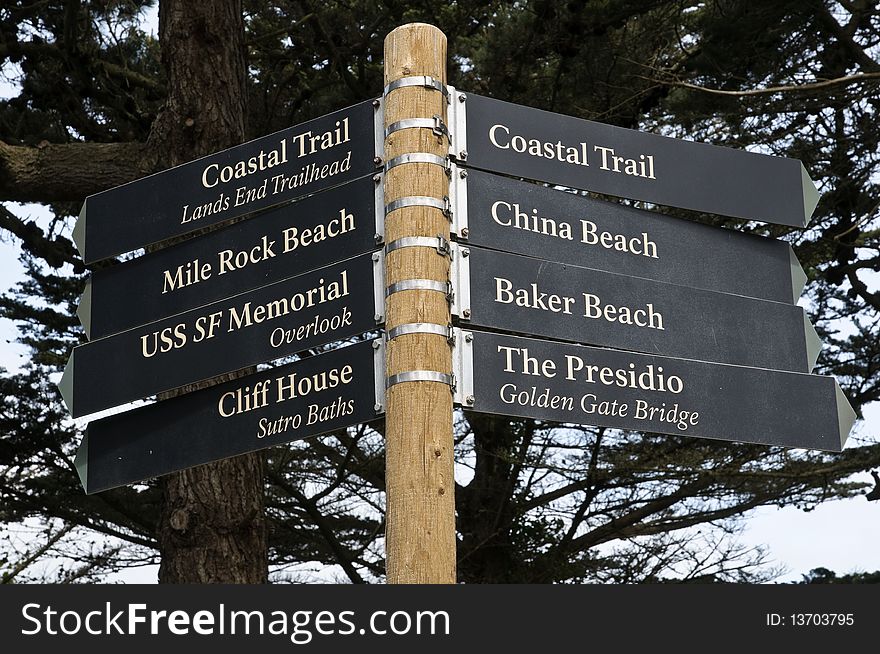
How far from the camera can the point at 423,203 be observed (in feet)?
10.6

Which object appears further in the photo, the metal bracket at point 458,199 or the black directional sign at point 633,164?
the black directional sign at point 633,164

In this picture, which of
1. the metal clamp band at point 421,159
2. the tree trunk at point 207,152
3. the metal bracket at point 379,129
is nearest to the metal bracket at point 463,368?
the metal clamp band at point 421,159

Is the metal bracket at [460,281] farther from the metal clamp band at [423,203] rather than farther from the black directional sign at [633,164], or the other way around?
the black directional sign at [633,164]

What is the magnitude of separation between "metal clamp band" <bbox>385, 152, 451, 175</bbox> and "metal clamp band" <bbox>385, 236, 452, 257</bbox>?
214 mm

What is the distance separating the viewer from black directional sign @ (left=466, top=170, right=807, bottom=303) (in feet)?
11.1

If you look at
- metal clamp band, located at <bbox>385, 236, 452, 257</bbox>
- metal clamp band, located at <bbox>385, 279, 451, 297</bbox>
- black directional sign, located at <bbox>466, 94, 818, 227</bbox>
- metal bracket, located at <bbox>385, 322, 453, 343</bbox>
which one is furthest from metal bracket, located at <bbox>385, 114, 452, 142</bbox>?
metal bracket, located at <bbox>385, 322, 453, 343</bbox>

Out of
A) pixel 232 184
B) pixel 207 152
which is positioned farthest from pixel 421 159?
pixel 207 152

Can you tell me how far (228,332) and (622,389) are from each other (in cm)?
117

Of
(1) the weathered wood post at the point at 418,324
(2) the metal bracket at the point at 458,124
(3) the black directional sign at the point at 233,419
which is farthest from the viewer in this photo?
(2) the metal bracket at the point at 458,124

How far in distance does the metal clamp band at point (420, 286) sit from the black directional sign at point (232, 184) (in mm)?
413

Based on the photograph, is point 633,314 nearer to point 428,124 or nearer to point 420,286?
point 420,286

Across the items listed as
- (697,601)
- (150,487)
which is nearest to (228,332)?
(697,601)

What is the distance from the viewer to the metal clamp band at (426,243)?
320cm

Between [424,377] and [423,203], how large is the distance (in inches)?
18.9
